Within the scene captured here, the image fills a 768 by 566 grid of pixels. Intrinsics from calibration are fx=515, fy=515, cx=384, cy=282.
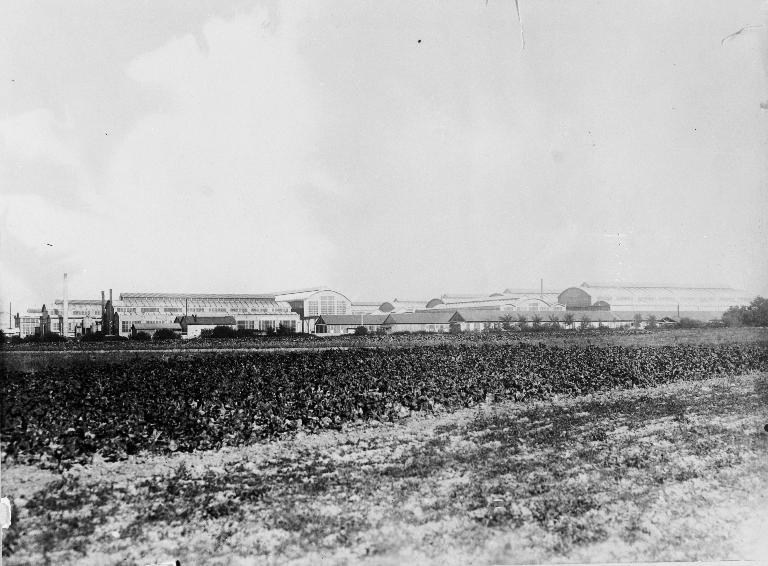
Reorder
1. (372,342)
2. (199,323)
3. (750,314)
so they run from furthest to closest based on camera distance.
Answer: (372,342), (750,314), (199,323)

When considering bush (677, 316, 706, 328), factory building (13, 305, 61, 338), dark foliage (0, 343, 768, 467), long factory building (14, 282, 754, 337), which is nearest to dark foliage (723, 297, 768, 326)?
long factory building (14, 282, 754, 337)

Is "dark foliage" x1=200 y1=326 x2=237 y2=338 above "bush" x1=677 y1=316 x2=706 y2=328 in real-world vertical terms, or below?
above

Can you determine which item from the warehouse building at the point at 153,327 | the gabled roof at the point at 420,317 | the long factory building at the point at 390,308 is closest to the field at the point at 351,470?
the warehouse building at the point at 153,327

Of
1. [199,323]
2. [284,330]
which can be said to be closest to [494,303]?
[284,330]

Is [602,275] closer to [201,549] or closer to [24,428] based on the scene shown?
[201,549]

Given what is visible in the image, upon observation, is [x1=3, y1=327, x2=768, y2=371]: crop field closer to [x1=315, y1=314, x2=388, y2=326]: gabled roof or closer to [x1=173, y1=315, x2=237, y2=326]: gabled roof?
[x1=173, y1=315, x2=237, y2=326]: gabled roof

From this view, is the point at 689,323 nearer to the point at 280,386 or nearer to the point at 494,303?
the point at 494,303
